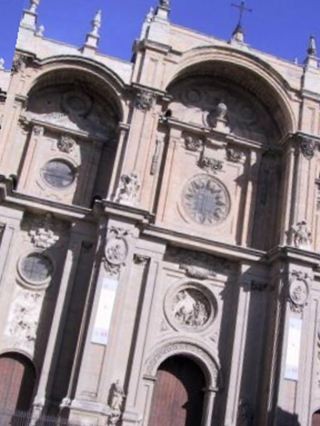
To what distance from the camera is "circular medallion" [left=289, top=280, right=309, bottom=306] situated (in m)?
19.9

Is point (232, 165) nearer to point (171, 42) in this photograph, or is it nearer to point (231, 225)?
point (231, 225)

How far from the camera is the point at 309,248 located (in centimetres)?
2062

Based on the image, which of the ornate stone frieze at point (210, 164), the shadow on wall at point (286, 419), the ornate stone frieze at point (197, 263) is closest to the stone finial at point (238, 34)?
the ornate stone frieze at point (210, 164)

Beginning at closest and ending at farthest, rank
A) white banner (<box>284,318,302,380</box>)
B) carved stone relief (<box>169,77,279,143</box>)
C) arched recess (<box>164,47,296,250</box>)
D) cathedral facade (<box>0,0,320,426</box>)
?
1. cathedral facade (<box>0,0,320,426</box>)
2. white banner (<box>284,318,302,380</box>)
3. arched recess (<box>164,47,296,250</box>)
4. carved stone relief (<box>169,77,279,143</box>)

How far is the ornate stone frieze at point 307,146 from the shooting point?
22.2m

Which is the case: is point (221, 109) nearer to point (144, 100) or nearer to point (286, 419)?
point (144, 100)

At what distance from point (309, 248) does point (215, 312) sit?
358 centimetres

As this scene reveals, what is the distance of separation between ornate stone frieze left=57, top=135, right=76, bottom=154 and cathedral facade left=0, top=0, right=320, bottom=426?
0.04m

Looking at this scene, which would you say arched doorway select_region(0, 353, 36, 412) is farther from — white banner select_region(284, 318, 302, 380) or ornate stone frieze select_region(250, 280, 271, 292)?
white banner select_region(284, 318, 302, 380)

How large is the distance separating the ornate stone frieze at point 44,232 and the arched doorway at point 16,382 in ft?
11.2

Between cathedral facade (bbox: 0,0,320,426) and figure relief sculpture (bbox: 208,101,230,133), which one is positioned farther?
figure relief sculpture (bbox: 208,101,230,133)

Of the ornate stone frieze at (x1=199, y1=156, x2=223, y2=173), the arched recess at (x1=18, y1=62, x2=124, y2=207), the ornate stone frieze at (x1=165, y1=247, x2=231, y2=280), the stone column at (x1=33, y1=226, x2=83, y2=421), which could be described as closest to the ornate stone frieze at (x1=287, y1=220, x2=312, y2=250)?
the ornate stone frieze at (x1=165, y1=247, x2=231, y2=280)

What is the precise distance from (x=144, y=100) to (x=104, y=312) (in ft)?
23.5

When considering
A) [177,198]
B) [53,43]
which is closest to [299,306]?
[177,198]
